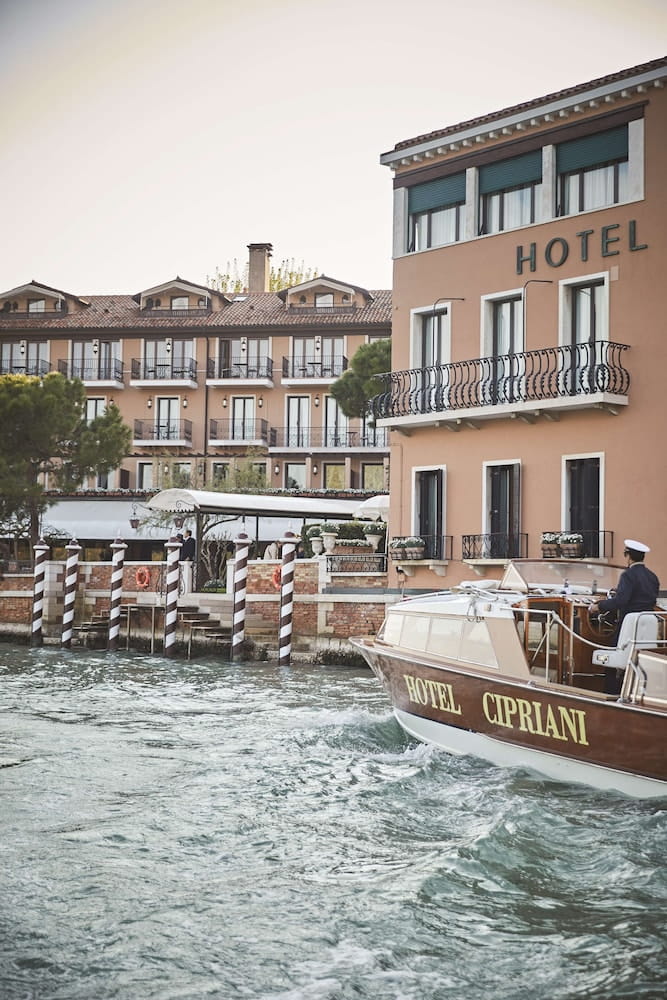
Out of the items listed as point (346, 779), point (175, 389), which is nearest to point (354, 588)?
point (346, 779)

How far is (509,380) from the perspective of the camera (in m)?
20.8

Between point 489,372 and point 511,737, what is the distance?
500 inches

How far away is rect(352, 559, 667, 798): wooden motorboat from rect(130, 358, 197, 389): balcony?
33.9 meters

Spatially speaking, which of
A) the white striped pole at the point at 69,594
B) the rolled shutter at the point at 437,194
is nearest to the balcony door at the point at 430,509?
the rolled shutter at the point at 437,194

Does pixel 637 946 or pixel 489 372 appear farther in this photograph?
pixel 489 372

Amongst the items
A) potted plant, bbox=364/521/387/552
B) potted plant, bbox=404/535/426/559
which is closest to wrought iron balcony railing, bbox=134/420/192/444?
potted plant, bbox=364/521/387/552

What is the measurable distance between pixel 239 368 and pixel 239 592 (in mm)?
24268

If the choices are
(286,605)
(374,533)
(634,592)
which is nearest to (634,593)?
(634,592)

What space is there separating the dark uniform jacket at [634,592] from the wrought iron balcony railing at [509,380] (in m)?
10.6

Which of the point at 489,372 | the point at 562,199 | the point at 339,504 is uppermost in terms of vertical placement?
the point at 562,199

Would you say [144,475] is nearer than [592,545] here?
No

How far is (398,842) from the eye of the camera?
7.86m

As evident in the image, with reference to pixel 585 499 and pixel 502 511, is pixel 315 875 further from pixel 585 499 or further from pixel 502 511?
pixel 502 511

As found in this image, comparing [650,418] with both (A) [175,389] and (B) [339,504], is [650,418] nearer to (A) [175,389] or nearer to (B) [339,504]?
(B) [339,504]
